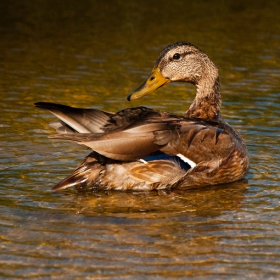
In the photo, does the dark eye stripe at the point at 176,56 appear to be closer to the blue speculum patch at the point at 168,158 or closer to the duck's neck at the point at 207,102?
the duck's neck at the point at 207,102

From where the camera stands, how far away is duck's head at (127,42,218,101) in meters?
8.60

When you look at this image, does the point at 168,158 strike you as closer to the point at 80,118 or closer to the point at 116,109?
the point at 80,118

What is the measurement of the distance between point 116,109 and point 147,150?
2893mm

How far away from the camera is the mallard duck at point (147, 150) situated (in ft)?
23.7

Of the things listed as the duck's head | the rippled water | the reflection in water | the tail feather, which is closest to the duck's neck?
the duck's head

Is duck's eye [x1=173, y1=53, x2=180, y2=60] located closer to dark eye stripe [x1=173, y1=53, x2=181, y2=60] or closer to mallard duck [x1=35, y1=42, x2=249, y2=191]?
dark eye stripe [x1=173, y1=53, x2=181, y2=60]

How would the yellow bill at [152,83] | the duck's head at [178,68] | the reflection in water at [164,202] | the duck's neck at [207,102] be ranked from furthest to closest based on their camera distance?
the duck's neck at [207,102] → the duck's head at [178,68] → the yellow bill at [152,83] → the reflection in water at [164,202]

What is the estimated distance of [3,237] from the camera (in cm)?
611

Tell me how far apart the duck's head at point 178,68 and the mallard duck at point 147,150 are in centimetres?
75

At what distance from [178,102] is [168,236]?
461 centimetres

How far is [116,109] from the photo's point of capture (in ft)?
33.3

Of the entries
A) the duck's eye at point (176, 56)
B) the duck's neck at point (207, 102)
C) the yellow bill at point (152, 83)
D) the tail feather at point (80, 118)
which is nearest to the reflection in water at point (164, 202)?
the tail feather at point (80, 118)

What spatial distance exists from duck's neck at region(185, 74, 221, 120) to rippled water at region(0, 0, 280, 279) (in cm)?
67

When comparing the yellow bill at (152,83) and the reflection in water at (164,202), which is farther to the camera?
the yellow bill at (152,83)
